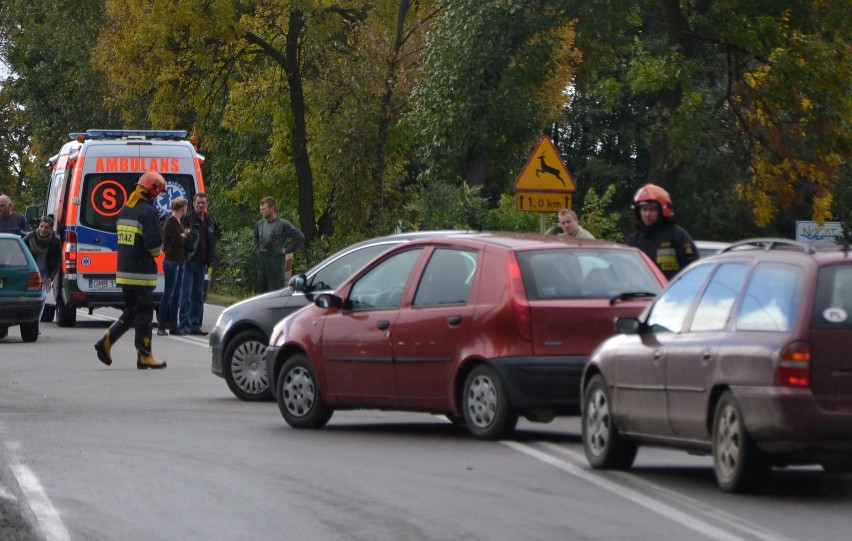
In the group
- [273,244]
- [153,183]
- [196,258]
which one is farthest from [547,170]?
[196,258]

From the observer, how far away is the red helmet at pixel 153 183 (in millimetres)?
18981

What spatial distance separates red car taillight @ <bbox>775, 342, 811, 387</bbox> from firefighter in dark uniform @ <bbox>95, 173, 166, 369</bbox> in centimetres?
1072

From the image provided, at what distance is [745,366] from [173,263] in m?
16.3

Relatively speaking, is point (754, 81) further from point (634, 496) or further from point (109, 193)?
point (634, 496)

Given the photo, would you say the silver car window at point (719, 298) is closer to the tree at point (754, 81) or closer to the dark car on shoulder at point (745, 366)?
the dark car on shoulder at point (745, 366)

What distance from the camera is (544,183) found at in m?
21.7

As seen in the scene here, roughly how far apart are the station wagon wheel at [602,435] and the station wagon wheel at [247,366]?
5.24 m

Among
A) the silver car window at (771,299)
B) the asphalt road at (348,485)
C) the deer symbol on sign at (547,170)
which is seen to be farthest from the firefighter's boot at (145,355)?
the silver car window at (771,299)

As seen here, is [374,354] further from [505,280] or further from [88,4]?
[88,4]

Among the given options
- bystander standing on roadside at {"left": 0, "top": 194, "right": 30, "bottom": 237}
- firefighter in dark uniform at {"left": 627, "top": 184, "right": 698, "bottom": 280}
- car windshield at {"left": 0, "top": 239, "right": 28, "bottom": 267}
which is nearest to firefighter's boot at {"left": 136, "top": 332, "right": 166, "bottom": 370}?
car windshield at {"left": 0, "top": 239, "right": 28, "bottom": 267}

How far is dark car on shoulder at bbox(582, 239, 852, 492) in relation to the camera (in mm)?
9164

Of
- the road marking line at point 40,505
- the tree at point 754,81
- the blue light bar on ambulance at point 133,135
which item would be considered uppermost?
the tree at point 754,81

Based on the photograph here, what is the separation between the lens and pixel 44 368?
19.7 m

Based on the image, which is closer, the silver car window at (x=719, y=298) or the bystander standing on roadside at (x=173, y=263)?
the silver car window at (x=719, y=298)
